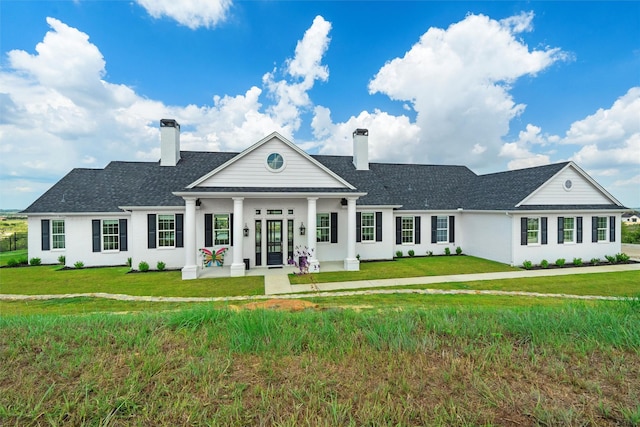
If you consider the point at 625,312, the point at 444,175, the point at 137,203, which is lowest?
the point at 625,312

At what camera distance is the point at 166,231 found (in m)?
14.0

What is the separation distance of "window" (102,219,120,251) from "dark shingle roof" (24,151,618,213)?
2.46 feet

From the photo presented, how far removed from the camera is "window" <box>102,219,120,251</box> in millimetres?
14836

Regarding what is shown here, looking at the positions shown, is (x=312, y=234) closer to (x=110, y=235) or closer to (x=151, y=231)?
(x=151, y=231)

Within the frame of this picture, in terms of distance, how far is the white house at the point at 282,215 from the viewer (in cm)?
1317

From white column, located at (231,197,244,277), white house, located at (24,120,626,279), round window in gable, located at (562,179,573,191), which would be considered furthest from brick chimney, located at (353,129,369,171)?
round window in gable, located at (562,179,573,191)

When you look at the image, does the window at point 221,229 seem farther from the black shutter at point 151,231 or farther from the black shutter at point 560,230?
the black shutter at point 560,230

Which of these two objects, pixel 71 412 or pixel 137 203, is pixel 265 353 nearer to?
pixel 71 412

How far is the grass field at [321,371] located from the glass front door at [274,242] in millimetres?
9914

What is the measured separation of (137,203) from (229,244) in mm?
4769

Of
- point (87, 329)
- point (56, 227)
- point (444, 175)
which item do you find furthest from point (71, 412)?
point (444, 175)

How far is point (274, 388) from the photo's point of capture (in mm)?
2680

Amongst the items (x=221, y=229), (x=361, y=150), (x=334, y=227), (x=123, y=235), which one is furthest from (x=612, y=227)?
(x=123, y=235)

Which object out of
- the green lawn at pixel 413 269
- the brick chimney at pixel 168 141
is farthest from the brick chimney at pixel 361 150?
the brick chimney at pixel 168 141
